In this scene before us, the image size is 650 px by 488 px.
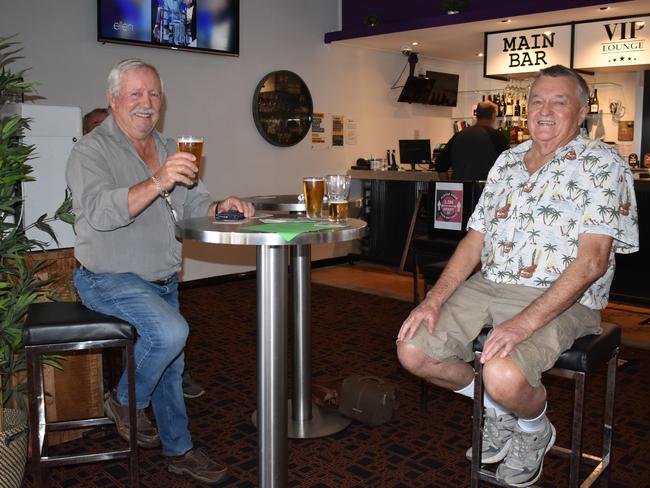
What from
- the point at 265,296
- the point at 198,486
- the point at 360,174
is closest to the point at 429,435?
the point at 198,486

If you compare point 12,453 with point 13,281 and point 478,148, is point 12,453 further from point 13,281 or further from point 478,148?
point 478,148

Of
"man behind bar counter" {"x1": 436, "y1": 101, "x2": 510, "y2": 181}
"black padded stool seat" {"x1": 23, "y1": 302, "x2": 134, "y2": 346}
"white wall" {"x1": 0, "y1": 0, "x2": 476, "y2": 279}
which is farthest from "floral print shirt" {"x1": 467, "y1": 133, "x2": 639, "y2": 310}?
"man behind bar counter" {"x1": 436, "y1": 101, "x2": 510, "y2": 181}

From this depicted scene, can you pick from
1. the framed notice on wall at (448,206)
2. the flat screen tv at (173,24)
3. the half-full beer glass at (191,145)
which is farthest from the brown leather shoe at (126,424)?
the flat screen tv at (173,24)

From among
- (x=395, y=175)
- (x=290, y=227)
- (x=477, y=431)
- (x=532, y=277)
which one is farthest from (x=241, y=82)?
(x=477, y=431)

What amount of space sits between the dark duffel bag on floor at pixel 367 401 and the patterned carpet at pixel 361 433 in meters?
0.06

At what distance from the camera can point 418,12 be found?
679 cm

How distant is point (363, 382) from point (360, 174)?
4.46 metres

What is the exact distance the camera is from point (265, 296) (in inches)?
84.7

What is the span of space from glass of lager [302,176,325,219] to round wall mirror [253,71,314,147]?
4345 mm

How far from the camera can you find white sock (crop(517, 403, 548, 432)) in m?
2.17

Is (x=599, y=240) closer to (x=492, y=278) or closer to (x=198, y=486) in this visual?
(x=492, y=278)

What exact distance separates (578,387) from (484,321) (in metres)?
0.39

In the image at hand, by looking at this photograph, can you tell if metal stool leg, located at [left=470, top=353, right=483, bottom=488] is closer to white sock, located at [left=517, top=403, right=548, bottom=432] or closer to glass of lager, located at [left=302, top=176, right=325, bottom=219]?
white sock, located at [left=517, top=403, right=548, bottom=432]

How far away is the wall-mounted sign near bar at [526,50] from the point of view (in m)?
6.25
